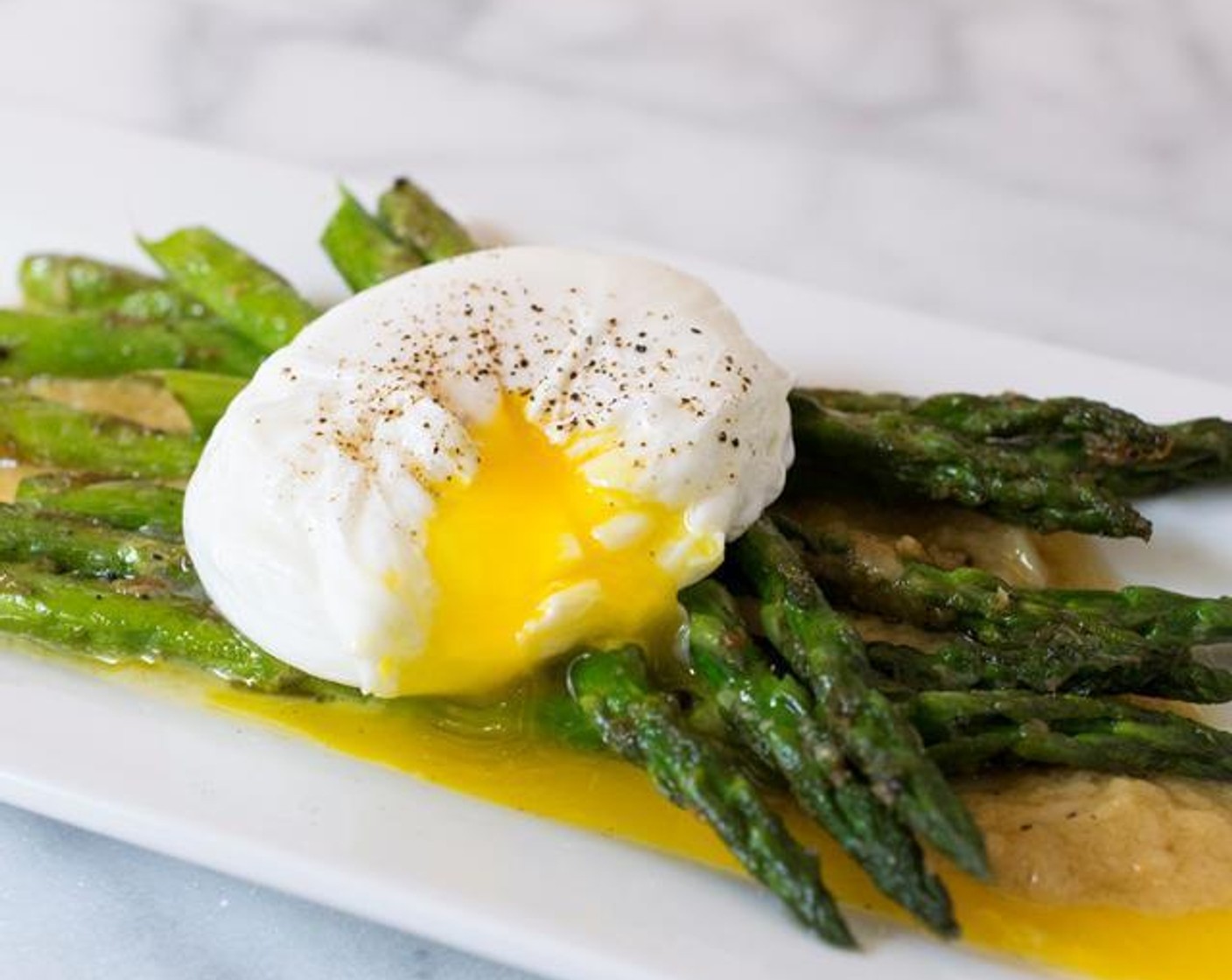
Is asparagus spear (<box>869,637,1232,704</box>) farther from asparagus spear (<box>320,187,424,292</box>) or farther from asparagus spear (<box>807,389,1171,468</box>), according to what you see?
asparagus spear (<box>320,187,424,292</box>)

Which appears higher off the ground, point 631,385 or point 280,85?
point 631,385

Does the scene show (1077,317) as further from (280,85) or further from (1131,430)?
(280,85)

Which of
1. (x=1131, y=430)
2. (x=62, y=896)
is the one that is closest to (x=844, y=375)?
(x=1131, y=430)

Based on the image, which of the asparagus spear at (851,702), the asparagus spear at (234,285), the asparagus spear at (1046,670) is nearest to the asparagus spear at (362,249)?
the asparagus spear at (234,285)

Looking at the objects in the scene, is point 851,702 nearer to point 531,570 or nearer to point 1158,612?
point 531,570

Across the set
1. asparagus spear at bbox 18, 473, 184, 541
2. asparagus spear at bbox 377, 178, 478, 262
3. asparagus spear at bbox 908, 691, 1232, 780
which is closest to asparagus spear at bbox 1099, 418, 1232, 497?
asparagus spear at bbox 908, 691, 1232, 780

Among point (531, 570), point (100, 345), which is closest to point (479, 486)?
point (531, 570)
